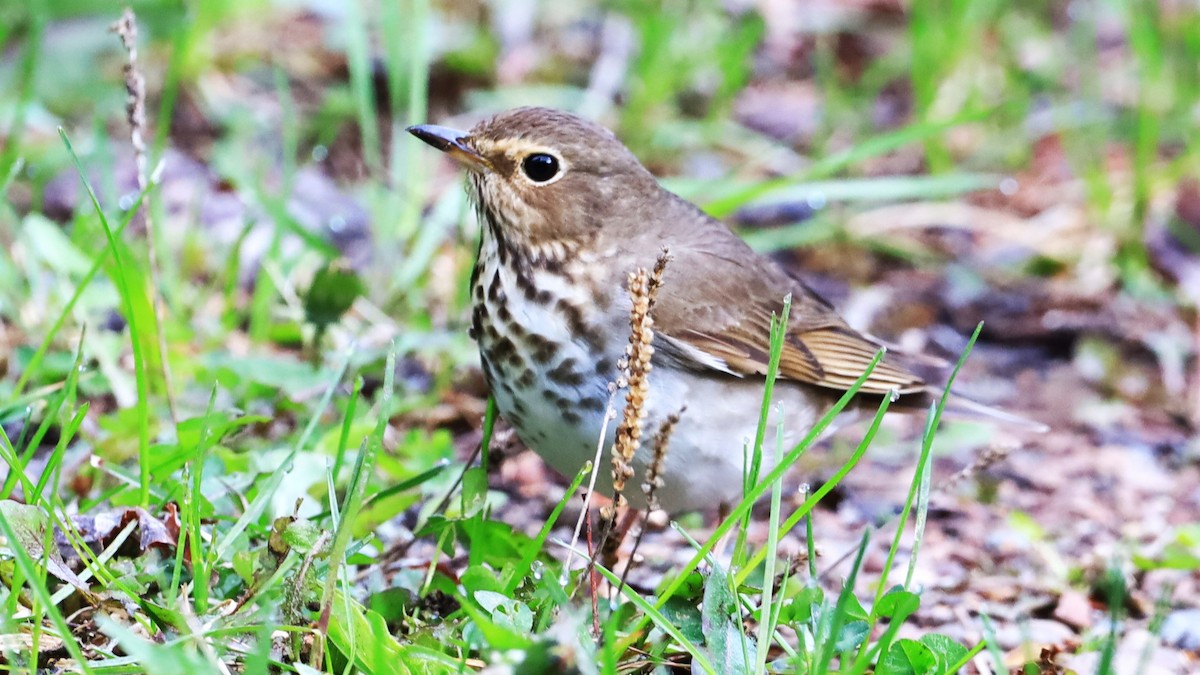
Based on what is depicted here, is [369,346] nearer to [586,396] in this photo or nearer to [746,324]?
[746,324]

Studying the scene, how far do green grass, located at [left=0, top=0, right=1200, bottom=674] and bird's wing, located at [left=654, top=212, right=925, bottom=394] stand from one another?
0.22 meters

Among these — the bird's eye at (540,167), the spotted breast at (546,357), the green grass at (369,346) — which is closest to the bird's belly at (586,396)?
the spotted breast at (546,357)

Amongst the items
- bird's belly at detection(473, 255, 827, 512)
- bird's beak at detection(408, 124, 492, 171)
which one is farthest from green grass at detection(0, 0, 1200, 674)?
bird's beak at detection(408, 124, 492, 171)

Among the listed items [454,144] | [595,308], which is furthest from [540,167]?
[595,308]

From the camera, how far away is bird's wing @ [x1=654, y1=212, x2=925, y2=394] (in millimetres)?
3568

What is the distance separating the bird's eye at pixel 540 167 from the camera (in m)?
3.51

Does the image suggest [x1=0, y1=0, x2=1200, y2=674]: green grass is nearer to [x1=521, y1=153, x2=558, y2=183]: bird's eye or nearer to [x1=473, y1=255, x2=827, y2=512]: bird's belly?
[x1=473, y1=255, x2=827, y2=512]: bird's belly

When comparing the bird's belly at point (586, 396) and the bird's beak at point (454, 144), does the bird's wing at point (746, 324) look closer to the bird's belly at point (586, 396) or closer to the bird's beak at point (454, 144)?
the bird's belly at point (586, 396)

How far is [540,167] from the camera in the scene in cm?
352

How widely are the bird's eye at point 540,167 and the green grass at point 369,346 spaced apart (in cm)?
61

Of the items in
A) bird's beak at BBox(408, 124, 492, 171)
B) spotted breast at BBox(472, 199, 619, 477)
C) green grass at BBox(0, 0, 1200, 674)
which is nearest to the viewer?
green grass at BBox(0, 0, 1200, 674)

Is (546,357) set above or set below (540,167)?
below

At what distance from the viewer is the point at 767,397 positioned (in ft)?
8.29

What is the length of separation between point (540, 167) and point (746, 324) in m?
0.70
